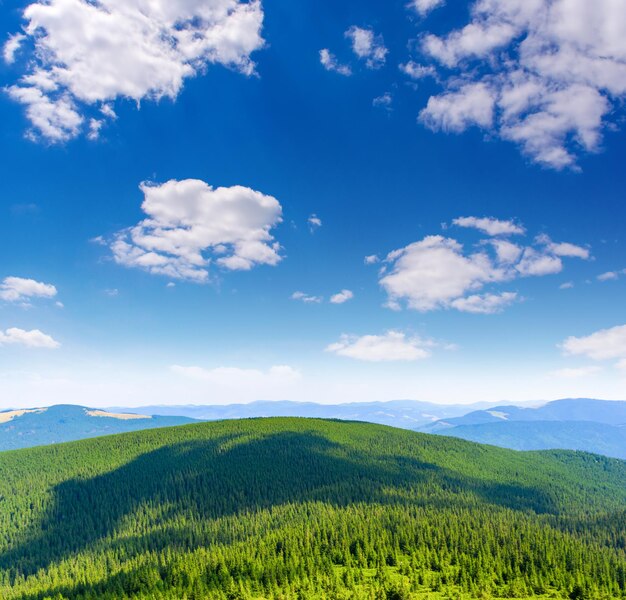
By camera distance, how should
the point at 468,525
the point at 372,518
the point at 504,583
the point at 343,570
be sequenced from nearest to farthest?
1. the point at 504,583
2. the point at 343,570
3. the point at 468,525
4. the point at 372,518

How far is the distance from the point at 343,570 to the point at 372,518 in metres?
57.3

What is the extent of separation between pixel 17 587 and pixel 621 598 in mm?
232002

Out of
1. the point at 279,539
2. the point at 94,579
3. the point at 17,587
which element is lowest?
the point at 17,587

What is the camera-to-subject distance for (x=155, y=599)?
129 metres

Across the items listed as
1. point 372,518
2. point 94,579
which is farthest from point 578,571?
point 94,579

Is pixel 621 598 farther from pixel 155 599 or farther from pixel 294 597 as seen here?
pixel 155 599

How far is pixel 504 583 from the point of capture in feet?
446

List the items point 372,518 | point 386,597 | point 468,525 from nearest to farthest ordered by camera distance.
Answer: point 386,597, point 468,525, point 372,518

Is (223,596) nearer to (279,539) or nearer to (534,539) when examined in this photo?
(279,539)

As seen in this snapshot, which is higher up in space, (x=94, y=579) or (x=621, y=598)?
(x=621, y=598)

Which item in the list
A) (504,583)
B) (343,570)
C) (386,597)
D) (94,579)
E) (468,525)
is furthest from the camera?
Result: (468,525)

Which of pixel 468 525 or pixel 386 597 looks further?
pixel 468 525

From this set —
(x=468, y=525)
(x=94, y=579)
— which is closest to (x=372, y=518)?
(x=468, y=525)

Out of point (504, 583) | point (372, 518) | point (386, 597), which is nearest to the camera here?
point (386, 597)
